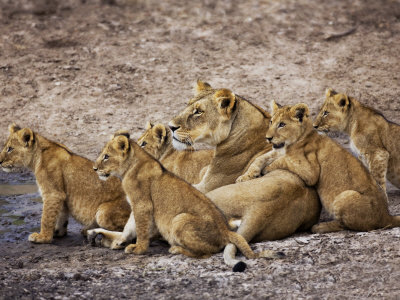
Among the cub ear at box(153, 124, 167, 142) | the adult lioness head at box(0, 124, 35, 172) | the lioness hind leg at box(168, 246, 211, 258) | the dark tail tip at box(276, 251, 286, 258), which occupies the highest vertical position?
the adult lioness head at box(0, 124, 35, 172)

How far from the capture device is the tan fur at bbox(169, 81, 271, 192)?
8.41 meters

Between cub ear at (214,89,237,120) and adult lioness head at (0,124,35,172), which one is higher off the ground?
cub ear at (214,89,237,120)

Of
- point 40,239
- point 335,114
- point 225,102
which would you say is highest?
point 225,102

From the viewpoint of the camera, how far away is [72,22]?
17500mm

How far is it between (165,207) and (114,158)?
816mm

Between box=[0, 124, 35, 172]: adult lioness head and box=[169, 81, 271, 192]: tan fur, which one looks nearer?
box=[169, 81, 271, 192]: tan fur

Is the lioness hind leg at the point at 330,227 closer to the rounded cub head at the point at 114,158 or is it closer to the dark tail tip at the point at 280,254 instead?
the dark tail tip at the point at 280,254

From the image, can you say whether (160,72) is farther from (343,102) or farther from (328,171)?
(328,171)

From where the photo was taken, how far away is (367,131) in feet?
33.1

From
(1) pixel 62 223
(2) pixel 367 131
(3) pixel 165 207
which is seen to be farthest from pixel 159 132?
(2) pixel 367 131

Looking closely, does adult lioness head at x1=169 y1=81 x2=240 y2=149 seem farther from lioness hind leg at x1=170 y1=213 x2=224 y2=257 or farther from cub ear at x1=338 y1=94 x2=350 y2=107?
cub ear at x1=338 y1=94 x2=350 y2=107

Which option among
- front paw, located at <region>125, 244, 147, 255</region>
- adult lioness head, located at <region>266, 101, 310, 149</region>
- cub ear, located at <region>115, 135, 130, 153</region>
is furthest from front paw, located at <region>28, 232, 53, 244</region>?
adult lioness head, located at <region>266, 101, 310, 149</region>

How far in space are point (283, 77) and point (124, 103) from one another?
3.25 m

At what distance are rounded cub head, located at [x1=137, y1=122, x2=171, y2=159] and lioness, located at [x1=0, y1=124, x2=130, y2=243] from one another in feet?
3.72
